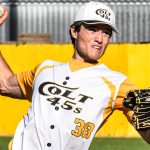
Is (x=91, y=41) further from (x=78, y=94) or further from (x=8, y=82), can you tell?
(x=8, y=82)

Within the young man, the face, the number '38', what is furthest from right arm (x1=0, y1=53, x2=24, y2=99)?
the number '38'

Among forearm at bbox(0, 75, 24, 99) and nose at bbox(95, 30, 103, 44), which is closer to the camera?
nose at bbox(95, 30, 103, 44)

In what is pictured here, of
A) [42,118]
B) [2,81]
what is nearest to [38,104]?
[42,118]

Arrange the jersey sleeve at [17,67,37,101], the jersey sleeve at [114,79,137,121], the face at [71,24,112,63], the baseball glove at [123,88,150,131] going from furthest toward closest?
the jersey sleeve at [17,67,37,101] → the face at [71,24,112,63] → the jersey sleeve at [114,79,137,121] → the baseball glove at [123,88,150,131]

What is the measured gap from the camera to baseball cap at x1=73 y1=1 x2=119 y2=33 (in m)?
4.41

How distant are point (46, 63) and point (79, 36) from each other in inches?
12.4

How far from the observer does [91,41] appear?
4.39m

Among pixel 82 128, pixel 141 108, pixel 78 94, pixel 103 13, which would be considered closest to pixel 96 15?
pixel 103 13

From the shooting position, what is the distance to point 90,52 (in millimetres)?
4402

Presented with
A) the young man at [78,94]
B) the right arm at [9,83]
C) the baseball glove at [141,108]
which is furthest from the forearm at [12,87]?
the baseball glove at [141,108]

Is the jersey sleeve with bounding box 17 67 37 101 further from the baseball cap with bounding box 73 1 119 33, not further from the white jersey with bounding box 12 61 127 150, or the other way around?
the baseball cap with bounding box 73 1 119 33

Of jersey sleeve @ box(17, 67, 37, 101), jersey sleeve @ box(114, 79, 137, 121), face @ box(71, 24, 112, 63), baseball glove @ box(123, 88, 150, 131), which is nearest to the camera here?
baseball glove @ box(123, 88, 150, 131)

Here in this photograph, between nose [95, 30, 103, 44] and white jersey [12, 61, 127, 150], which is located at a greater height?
nose [95, 30, 103, 44]

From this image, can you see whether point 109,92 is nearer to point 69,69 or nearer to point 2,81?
point 69,69
